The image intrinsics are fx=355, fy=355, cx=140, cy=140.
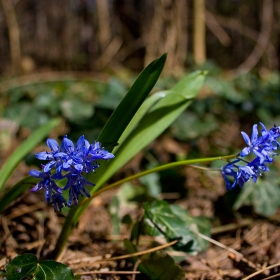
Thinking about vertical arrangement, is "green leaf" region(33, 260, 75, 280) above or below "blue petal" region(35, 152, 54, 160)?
below

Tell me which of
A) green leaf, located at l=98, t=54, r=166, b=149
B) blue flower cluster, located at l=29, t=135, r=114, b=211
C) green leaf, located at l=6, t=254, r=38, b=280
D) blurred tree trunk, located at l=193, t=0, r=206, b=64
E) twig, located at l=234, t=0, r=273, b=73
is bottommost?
green leaf, located at l=6, t=254, r=38, b=280

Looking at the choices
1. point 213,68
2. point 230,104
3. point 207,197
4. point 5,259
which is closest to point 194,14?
point 213,68

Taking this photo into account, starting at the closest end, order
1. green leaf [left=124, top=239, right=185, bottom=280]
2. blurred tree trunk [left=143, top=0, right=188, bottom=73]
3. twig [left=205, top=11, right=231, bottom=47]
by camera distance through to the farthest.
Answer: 1. green leaf [left=124, top=239, right=185, bottom=280]
2. blurred tree trunk [left=143, top=0, right=188, bottom=73]
3. twig [left=205, top=11, right=231, bottom=47]

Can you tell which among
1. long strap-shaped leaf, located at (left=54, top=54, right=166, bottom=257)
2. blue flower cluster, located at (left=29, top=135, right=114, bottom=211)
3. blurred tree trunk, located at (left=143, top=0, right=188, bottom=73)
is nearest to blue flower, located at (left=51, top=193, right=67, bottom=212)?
blue flower cluster, located at (left=29, top=135, right=114, bottom=211)

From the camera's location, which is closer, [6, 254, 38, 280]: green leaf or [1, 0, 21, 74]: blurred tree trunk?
[6, 254, 38, 280]: green leaf

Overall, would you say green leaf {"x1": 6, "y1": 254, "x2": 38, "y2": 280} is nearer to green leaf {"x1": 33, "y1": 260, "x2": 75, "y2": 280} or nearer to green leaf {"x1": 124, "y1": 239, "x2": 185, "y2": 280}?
green leaf {"x1": 33, "y1": 260, "x2": 75, "y2": 280}

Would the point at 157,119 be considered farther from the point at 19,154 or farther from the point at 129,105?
the point at 19,154

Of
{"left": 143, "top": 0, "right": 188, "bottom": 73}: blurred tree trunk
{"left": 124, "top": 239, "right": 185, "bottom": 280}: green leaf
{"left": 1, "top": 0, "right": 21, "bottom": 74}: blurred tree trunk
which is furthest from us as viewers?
{"left": 1, "top": 0, "right": 21, "bottom": 74}: blurred tree trunk
